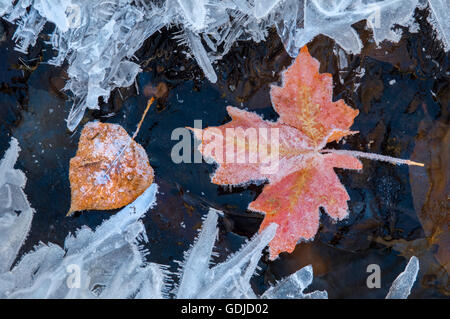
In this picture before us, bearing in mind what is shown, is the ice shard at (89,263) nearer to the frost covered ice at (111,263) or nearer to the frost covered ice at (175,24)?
the frost covered ice at (111,263)

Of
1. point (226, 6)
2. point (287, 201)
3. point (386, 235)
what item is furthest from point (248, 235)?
point (226, 6)

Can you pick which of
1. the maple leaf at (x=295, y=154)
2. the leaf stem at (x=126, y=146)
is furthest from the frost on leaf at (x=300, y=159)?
the leaf stem at (x=126, y=146)

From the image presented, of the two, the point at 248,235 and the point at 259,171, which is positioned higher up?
the point at 259,171

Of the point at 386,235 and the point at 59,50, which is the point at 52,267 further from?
the point at 386,235

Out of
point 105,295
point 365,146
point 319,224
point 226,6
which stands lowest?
point 105,295

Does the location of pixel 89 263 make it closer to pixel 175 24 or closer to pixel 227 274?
pixel 227 274

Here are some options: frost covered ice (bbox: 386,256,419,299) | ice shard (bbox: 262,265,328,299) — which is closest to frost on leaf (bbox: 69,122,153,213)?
ice shard (bbox: 262,265,328,299)

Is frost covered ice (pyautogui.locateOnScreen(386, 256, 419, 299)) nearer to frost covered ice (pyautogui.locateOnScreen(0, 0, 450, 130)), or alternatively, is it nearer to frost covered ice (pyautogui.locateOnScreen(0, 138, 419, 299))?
frost covered ice (pyautogui.locateOnScreen(0, 138, 419, 299))

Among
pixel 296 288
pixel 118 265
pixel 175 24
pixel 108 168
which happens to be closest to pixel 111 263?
pixel 118 265
